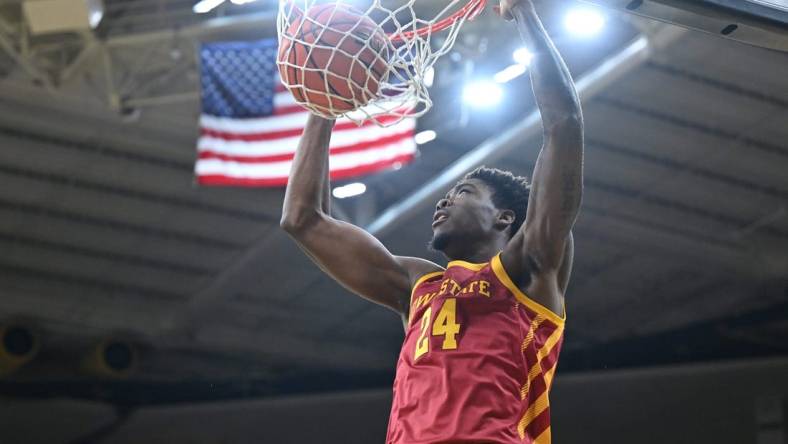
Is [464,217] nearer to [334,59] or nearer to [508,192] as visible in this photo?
[508,192]

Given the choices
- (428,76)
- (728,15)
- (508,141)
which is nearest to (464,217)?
(728,15)

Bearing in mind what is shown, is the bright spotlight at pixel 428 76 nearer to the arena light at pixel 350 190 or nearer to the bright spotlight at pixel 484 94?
the bright spotlight at pixel 484 94

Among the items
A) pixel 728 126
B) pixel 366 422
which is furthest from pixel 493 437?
pixel 366 422

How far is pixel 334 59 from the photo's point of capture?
13.0 ft

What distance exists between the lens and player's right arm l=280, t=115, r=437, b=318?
411 centimetres

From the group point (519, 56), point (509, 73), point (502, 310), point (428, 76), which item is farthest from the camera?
point (509, 73)

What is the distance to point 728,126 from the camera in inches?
457

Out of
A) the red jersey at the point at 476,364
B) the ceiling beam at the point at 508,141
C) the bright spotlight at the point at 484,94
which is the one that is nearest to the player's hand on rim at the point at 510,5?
the red jersey at the point at 476,364

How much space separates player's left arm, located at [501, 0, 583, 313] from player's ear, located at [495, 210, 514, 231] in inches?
12.3

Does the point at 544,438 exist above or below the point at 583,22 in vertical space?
below

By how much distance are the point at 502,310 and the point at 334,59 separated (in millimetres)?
998

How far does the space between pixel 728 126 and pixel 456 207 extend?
8.22 metres

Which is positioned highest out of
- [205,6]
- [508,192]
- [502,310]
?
[205,6]

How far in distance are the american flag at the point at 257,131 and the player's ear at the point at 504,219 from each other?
6.07 metres
